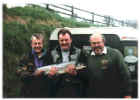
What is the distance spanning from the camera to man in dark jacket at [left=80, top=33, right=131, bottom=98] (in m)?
2.70

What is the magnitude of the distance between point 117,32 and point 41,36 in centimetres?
110

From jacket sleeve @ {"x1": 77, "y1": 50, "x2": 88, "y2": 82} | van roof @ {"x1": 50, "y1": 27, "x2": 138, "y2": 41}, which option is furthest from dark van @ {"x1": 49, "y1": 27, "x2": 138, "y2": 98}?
jacket sleeve @ {"x1": 77, "y1": 50, "x2": 88, "y2": 82}

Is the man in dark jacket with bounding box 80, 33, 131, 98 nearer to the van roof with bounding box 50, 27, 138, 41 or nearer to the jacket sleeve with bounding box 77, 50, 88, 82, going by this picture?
the jacket sleeve with bounding box 77, 50, 88, 82

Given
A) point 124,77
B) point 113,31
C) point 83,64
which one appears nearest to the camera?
point 124,77

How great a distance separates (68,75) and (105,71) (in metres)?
0.52

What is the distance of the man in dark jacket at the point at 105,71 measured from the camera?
2699mm

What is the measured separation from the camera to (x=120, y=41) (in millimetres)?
2986

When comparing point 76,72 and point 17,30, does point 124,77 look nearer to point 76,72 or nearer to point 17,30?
point 76,72

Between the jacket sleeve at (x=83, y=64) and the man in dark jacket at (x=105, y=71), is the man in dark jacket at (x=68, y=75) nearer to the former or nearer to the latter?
the jacket sleeve at (x=83, y=64)

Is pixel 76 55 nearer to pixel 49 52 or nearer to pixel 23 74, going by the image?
pixel 49 52

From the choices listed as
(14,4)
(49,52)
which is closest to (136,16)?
(49,52)

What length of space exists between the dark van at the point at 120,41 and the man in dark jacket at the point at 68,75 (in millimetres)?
94

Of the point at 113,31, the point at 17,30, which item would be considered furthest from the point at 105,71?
the point at 17,30

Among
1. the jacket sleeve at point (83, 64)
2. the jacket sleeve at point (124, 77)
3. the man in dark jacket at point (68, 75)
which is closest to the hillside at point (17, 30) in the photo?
the man in dark jacket at point (68, 75)
